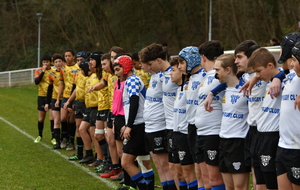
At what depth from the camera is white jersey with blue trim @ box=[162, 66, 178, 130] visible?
251 inches

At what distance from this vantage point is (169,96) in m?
6.45

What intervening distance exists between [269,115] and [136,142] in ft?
8.73

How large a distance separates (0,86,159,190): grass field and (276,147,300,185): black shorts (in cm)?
399

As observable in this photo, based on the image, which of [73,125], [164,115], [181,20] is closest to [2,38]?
[181,20]

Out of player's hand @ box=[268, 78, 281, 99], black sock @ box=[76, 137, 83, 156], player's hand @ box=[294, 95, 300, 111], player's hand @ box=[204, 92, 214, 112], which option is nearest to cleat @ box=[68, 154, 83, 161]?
black sock @ box=[76, 137, 83, 156]

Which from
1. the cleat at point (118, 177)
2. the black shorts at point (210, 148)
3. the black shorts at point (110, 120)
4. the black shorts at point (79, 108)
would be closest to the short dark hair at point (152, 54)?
the black shorts at point (210, 148)

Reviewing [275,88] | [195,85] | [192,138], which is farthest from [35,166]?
[275,88]

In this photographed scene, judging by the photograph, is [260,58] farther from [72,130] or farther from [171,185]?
[72,130]

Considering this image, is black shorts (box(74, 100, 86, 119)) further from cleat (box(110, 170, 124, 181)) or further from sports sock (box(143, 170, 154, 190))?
sports sock (box(143, 170, 154, 190))

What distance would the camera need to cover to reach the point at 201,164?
5605 mm

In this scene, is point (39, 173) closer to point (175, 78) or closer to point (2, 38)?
point (175, 78)

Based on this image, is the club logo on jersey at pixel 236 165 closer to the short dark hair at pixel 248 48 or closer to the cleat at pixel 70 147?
the short dark hair at pixel 248 48

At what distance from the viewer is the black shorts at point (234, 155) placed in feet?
16.6

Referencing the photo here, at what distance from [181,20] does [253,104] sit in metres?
31.4
